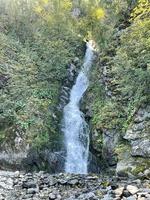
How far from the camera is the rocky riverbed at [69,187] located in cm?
1055

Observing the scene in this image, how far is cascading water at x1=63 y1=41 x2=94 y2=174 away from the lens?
58.1 feet

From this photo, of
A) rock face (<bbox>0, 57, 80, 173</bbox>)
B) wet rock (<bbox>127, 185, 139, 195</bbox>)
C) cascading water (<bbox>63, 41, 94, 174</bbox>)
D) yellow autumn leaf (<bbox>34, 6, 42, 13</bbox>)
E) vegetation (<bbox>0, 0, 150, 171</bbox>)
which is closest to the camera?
wet rock (<bbox>127, 185, 139, 195</bbox>)

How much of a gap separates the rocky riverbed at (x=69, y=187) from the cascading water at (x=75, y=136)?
327cm

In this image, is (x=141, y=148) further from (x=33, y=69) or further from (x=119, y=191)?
(x=33, y=69)

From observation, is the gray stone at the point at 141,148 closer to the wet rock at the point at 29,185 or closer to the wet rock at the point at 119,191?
the wet rock at the point at 119,191

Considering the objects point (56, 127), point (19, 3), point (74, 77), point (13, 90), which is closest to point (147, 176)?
point (56, 127)

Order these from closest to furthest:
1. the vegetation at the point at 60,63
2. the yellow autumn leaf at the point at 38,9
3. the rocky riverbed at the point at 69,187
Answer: the rocky riverbed at the point at 69,187 < the vegetation at the point at 60,63 < the yellow autumn leaf at the point at 38,9

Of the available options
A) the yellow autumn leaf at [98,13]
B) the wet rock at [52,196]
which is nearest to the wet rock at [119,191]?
the wet rock at [52,196]

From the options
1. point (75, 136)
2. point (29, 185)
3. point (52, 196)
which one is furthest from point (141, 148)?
point (75, 136)

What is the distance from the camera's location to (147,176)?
12320 millimetres

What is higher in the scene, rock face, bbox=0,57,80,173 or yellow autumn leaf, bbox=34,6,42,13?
yellow autumn leaf, bbox=34,6,42,13

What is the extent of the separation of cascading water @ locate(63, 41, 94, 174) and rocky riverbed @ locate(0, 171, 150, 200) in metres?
3.27

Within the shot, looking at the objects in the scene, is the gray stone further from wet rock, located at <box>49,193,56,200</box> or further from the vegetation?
wet rock, located at <box>49,193,56,200</box>

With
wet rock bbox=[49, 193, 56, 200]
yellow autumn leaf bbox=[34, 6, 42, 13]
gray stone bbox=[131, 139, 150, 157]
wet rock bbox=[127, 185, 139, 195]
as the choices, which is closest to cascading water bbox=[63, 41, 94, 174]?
gray stone bbox=[131, 139, 150, 157]
